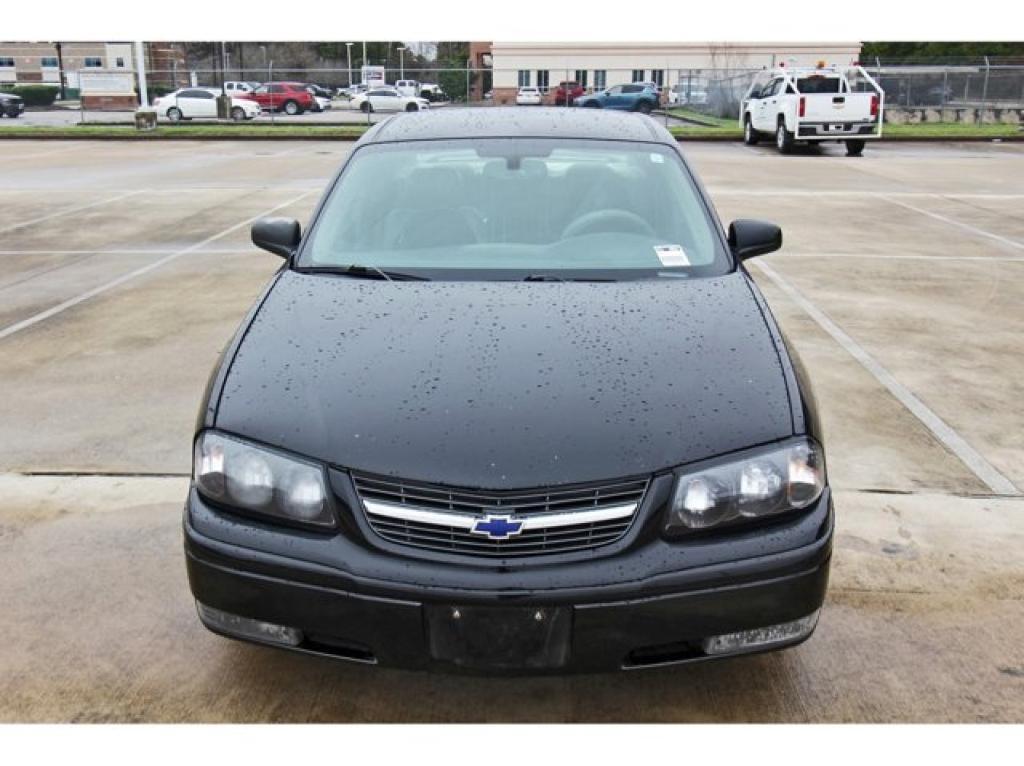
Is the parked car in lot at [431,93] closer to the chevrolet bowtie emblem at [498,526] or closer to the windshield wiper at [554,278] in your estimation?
the windshield wiper at [554,278]

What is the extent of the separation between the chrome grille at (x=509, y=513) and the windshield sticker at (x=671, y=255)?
4.50ft

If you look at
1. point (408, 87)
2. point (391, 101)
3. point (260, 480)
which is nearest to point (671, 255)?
point (260, 480)

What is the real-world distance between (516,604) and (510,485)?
28 centimetres

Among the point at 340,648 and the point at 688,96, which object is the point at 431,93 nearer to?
the point at 688,96

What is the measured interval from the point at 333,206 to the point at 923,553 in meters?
2.58

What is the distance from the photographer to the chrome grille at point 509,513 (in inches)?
93.9

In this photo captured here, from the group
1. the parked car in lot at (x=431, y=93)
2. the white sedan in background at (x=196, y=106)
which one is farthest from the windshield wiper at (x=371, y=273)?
the parked car in lot at (x=431, y=93)

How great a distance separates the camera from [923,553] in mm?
3701

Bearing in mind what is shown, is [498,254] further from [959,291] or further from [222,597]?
[959,291]

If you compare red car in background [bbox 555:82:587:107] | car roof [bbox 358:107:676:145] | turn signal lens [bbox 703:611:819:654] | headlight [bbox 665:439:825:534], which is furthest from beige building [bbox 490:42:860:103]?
turn signal lens [bbox 703:611:819:654]

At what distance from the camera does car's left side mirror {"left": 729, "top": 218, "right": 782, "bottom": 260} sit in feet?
13.2

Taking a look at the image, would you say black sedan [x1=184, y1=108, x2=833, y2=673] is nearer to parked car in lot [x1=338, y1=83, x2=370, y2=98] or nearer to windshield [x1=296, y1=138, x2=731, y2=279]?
windshield [x1=296, y1=138, x2=731, y2=279]

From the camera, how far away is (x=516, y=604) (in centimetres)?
232
